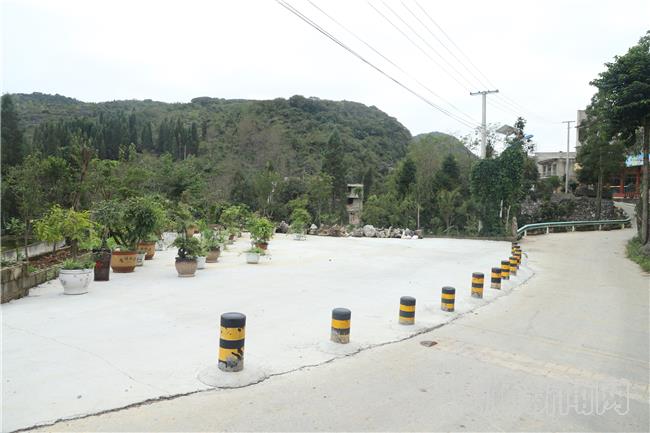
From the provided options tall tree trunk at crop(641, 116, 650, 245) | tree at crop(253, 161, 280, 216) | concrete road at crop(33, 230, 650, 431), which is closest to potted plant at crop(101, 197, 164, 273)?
concrete road at crop(33, 230, 650, 431)

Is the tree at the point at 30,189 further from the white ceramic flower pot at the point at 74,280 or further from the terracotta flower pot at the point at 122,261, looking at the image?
the white ceramic flower pot at the point at 74,280

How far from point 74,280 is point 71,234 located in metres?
1.59

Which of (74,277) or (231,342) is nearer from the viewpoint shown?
(231,342)

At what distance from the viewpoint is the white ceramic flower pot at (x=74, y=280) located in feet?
28.1

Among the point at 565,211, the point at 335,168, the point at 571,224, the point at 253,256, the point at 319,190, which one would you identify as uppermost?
the point at 335,168

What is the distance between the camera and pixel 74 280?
861 cm

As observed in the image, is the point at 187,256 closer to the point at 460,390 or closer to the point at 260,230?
the point at 260,230

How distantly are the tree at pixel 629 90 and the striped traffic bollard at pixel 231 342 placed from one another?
66.2 ft

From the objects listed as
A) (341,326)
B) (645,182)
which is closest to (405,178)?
(645,182)

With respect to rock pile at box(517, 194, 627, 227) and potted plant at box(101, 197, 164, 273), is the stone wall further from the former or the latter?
rock pile at box(517, 194, 627, 227)

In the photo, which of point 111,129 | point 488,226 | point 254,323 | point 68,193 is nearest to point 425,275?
point 254,323

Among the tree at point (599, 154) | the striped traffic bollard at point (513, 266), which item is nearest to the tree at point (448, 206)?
the tree at point (599, 154)

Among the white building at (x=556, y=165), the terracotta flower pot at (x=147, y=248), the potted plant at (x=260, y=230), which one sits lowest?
the terracotta flower pot at (x=147, y=248)

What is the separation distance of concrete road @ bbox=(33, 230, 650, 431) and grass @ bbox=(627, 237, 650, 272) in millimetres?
10122
